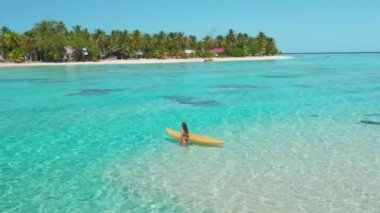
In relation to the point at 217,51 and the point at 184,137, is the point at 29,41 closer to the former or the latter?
the point at 217,51

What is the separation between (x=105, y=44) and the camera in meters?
104

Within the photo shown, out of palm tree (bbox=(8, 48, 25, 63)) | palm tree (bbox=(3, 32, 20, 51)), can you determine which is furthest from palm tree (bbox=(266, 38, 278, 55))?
palm tree (bbox=(3, 32, 20, 51))

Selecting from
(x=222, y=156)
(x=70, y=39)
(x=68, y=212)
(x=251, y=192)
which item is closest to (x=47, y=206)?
(x=68, y=212)

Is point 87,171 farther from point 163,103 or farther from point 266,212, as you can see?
point 163,103

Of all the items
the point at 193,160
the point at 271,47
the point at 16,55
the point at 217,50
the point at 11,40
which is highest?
the point at 11,40

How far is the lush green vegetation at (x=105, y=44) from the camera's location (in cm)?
9006

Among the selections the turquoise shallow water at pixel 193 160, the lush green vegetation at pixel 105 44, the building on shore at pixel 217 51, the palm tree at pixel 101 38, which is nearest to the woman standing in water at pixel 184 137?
the turquoise shallow water at pixel 193 160

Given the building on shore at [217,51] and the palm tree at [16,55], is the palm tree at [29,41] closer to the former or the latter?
the palm tree at [16,55]

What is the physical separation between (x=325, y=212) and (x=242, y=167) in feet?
11.5

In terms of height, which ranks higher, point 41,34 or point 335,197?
point 41,34

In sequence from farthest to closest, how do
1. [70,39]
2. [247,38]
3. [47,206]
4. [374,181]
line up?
[247,38] → [70,39] → [374,181] → [47,206]

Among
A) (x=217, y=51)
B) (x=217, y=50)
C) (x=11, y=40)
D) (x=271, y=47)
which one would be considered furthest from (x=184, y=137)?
(x=271, y=47)

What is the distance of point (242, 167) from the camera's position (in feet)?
39.7

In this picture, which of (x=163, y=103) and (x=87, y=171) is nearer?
(x=87, y=171)
